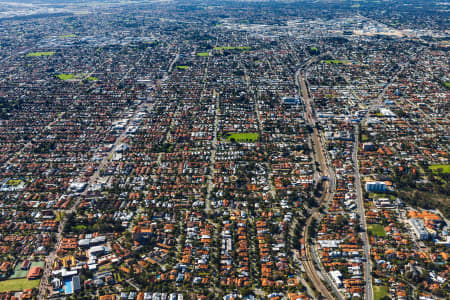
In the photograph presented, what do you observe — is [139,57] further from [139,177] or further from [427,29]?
[427,29]

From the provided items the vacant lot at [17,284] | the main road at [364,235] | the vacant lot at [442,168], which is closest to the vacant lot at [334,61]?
the main road at [364,235]

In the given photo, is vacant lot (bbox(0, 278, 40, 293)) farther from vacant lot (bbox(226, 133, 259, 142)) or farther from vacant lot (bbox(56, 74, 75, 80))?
vacant lot (bbox(56, 74, 75, 80))

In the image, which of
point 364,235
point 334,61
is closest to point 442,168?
point 364,235

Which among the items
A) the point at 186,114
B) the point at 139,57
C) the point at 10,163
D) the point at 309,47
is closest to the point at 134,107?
the point at 186,114

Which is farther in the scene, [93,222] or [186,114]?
[186,114]

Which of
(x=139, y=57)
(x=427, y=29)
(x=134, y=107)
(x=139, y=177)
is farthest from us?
(x=427, y=29)

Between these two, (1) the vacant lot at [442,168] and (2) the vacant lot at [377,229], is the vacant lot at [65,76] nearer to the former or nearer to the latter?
(2) the vacant lot at [377,229]
